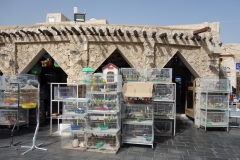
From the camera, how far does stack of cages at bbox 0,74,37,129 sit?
327 inches

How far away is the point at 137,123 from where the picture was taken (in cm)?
630

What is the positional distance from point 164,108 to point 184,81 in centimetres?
501

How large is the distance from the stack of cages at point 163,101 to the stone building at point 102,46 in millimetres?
882

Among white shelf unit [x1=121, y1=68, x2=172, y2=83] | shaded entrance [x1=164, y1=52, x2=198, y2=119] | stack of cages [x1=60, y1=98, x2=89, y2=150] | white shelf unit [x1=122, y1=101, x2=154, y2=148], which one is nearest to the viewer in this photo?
stack of cages [x1=60, y1=98, x2=89, y2=150]

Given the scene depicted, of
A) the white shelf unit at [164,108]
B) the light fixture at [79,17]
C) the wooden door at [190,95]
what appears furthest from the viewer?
the wooden door at [190,95]

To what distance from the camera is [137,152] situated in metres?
5.84

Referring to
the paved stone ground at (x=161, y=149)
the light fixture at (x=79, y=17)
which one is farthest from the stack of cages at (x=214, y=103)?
the light fixture at (x=79, y=17)

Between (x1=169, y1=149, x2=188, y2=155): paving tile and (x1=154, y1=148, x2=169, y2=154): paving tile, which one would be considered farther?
(x1=154, y1=148, x2=169, y2=154): paving tile

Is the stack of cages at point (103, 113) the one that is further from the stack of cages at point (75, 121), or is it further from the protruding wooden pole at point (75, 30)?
the protruding wooden pole at point (75, 30)

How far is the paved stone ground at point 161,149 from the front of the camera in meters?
5.45

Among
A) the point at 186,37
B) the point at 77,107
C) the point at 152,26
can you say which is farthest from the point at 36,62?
the point at 186,37

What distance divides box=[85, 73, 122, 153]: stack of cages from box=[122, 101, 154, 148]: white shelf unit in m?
0.56

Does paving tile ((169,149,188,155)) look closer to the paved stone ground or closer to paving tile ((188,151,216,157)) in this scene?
the paved stone ground

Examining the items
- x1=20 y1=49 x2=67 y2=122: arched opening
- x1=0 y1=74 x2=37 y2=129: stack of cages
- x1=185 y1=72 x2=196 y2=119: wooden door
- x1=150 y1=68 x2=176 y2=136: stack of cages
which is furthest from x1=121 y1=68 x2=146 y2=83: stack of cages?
x1=0 y1=74 x2=37 y2=129: stack of cages
